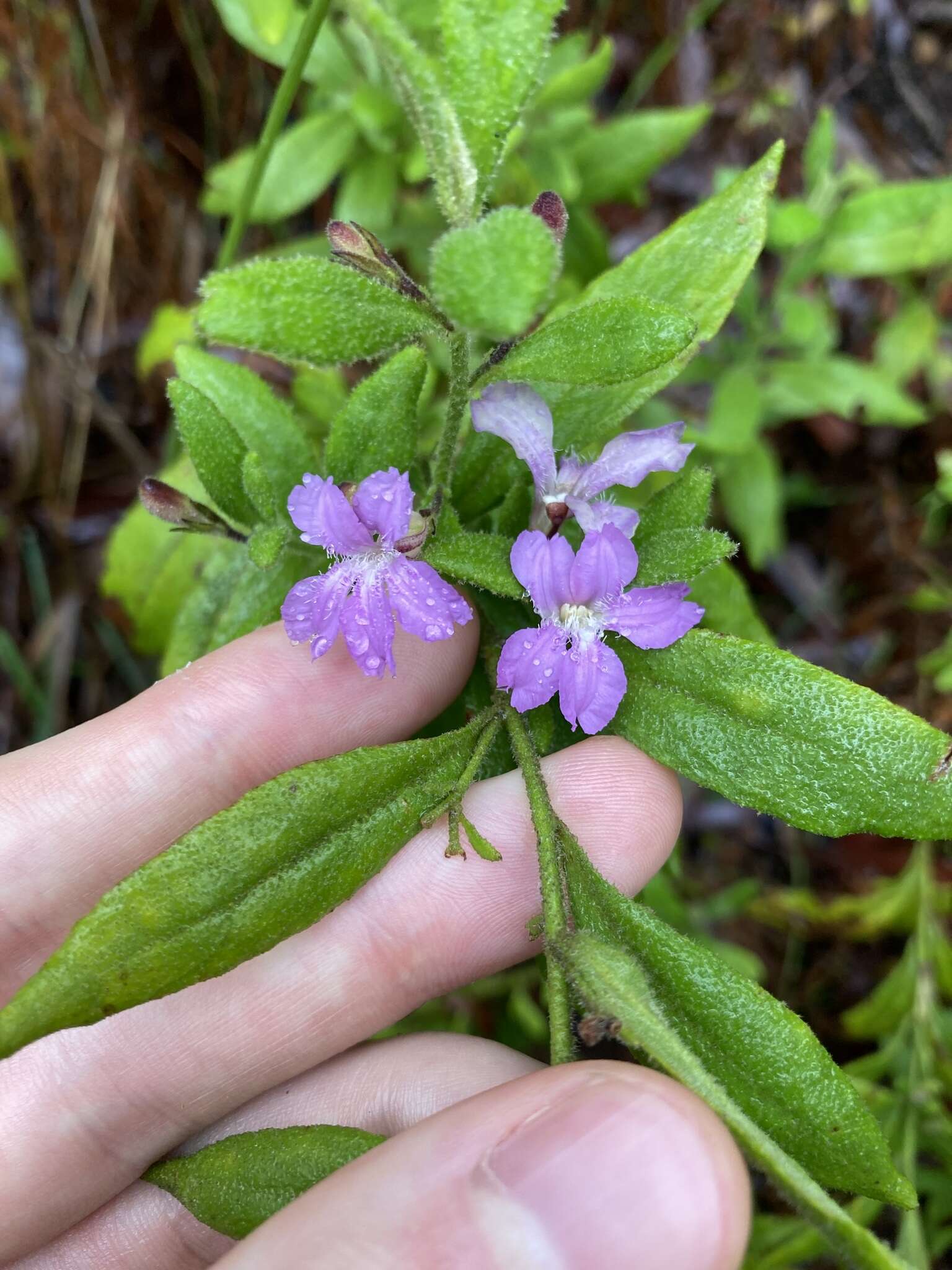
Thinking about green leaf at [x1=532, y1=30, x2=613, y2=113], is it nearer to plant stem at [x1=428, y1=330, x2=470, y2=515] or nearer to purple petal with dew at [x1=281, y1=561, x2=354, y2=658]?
plant stem at [x1=428, y1=330, x2=470, y2=515]

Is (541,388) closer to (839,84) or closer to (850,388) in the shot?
(850,388)

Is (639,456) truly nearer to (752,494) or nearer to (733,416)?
(733,416)

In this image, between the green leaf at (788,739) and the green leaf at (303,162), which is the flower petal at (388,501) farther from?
the green leaf at (303,162)

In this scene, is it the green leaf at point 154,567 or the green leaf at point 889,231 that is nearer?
Answer: the green leaf at point 154,567

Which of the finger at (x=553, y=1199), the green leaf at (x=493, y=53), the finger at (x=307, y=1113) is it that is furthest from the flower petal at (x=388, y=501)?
the finger at (x=307, y=1113)

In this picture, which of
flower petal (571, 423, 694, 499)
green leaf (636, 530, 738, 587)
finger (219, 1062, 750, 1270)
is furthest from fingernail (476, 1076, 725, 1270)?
flower petal (571, 423, 694, 499)

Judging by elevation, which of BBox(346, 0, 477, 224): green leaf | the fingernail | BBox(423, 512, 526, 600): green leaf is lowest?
the fingernail
